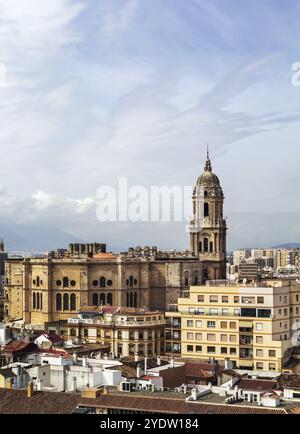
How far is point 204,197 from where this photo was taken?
3241 inches

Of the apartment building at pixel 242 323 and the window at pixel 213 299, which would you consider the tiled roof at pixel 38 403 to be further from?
the window at pixel 213 299

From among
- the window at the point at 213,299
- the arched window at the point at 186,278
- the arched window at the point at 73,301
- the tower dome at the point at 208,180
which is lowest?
the arched window at the point at 73,301

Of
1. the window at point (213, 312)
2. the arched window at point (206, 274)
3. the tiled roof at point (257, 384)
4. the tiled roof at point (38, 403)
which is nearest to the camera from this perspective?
the tiled roof at point (38, 403)

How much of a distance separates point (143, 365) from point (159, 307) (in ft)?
106

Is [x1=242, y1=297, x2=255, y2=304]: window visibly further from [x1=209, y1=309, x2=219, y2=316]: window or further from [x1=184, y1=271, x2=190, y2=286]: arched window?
[x1=184, y1=271, x2=190, y2=286]: arched window

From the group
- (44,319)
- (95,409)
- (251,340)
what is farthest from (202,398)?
(44,319)

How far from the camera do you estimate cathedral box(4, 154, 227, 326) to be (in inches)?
2869

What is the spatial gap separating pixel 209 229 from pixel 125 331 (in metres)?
25.5

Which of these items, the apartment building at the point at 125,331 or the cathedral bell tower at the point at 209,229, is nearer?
the apartment building at the point at 125,331

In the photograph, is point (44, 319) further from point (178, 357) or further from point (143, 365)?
point (143, 365)

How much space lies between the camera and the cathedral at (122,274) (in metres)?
72.9

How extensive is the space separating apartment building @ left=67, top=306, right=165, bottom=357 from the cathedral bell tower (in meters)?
21.7

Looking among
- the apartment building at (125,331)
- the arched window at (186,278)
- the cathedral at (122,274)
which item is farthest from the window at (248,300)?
the arched window at (186,278)
